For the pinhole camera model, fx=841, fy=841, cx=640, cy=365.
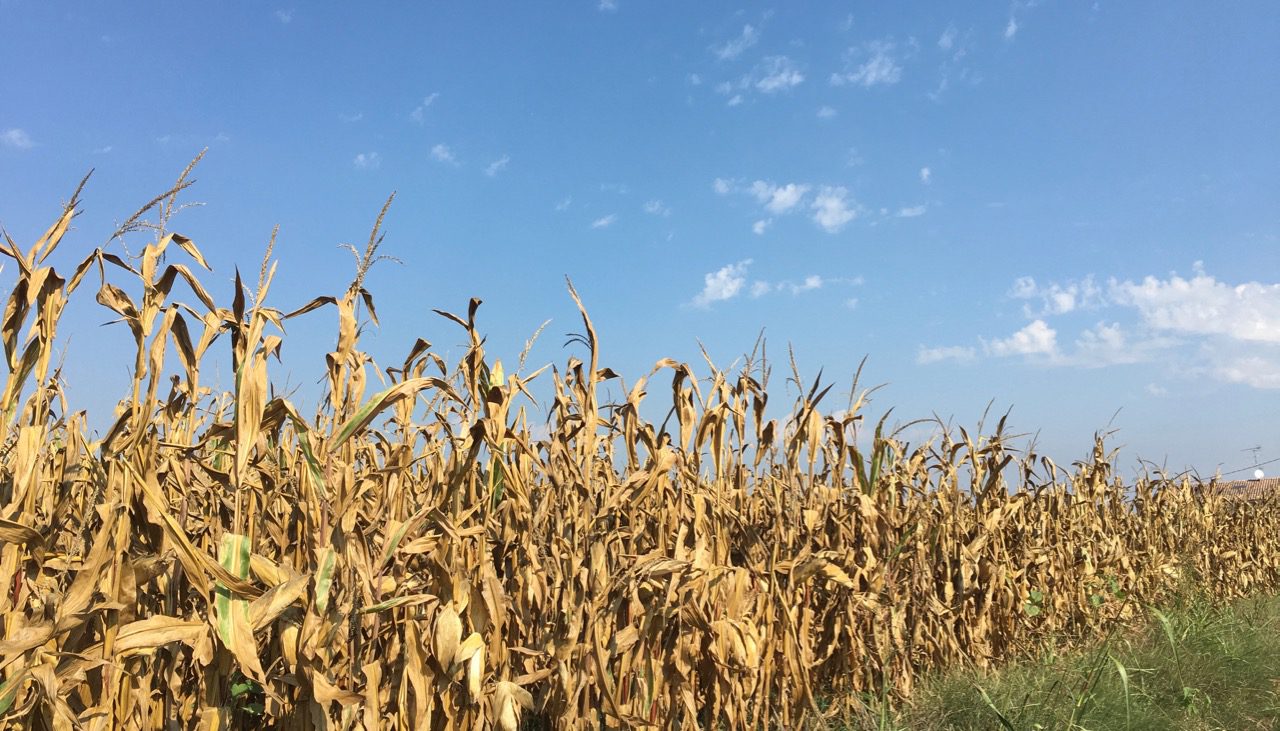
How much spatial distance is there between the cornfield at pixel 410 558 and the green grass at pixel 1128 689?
0.91 feet

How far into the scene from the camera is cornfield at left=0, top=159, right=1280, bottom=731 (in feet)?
6.94

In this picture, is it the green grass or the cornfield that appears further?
the green grass

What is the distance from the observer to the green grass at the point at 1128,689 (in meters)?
3.52

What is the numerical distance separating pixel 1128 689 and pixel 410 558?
3564mm

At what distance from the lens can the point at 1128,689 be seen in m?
4.11

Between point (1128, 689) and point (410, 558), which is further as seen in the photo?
point (1128, 689)

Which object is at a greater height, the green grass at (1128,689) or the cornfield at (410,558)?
the cornfield at (410,558)

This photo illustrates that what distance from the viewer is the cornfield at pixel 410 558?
2.12m

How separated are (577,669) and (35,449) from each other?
1.62 metres

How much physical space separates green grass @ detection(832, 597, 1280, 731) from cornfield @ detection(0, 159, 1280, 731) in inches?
11.0

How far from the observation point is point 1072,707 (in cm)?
360

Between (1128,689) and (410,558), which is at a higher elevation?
(410,558)

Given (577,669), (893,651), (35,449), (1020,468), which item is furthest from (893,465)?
(35,449)

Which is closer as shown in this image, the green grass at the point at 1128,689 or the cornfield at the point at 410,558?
the cornfield at the point at 410,558
